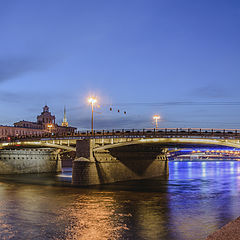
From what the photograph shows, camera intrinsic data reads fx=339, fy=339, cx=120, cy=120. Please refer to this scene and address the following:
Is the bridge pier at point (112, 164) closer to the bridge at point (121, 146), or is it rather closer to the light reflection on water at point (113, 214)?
the bridge at point (121, 146)

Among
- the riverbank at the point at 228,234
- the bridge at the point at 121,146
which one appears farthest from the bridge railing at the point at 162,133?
the riverbank at the point at 228,234

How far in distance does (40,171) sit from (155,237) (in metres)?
68.9

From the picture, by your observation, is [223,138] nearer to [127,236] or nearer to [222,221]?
[222,221]

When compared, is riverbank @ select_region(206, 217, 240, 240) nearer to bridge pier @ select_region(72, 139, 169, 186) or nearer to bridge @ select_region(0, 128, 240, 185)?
bridge @ select_region(0, 128, 240, 185)

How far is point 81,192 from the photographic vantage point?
4541 centimetres

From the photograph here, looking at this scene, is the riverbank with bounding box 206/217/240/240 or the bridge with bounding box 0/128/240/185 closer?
the riverbank with bounding box 206/217/240/240

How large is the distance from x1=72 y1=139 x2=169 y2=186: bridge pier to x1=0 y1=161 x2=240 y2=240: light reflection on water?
5913 mm

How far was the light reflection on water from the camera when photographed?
23734 mm

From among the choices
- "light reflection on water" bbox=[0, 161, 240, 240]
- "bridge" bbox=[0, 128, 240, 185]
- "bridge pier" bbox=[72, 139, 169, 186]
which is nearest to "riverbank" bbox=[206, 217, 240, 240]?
"light reflection on water" bbox=[0, 161, 240, 240]

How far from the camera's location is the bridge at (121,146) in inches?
1925

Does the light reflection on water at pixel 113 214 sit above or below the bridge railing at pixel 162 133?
below

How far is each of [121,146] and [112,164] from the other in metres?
4.37

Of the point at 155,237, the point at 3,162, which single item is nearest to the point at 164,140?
the point at 155,237

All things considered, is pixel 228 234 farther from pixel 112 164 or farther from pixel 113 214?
pixel 112 164
